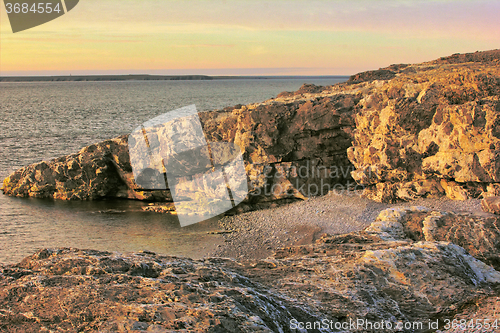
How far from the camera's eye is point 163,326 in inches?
197

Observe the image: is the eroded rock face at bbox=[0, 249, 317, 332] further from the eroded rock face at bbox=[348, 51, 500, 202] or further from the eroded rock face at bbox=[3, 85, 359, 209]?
the eroded rock face at bbox=[3, 85, 359, 209]

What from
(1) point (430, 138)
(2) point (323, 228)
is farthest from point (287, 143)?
(1) point (430, 138)

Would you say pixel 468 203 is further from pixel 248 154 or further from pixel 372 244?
pixel 248 154

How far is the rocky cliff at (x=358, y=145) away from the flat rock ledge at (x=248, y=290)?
11099 mm

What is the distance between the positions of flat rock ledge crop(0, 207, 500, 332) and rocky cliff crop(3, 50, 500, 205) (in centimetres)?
1110

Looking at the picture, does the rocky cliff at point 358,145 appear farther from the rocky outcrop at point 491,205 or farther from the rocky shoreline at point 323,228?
the rocky outcrop at point 491,205

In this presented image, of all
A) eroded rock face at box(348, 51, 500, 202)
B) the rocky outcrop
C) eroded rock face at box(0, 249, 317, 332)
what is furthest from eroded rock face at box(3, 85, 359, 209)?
eroded rock face at box(0, 249, 317, 332)

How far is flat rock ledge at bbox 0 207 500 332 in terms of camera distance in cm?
524

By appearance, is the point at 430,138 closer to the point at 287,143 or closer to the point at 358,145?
the point at 358,145

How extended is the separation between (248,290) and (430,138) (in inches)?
660

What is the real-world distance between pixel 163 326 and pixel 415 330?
468 cm

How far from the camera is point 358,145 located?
75.9ft

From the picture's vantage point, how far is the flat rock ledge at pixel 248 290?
5238 mm

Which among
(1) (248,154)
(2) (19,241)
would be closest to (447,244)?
(1) (248,154)
